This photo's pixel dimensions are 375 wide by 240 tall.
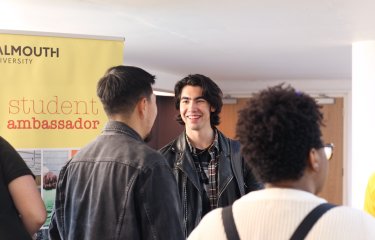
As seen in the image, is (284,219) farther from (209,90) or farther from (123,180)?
(209,90)

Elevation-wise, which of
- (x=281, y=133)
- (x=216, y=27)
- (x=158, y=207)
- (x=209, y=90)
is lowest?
(x=158, y=207)

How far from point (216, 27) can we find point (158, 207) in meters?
2.14

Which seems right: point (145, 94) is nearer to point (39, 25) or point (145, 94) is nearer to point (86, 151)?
point (86, 151)

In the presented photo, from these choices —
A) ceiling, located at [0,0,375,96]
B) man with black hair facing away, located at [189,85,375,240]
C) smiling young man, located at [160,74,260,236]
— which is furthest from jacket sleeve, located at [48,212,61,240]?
ceiling, located at [0,0,375,96]

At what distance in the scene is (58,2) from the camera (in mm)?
2645

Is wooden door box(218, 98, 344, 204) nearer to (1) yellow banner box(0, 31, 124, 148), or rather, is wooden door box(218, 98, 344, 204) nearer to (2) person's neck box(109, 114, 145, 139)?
(1) yellow banner box(0, 31, 124, 148)

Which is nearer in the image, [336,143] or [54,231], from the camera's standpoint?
[54,231]

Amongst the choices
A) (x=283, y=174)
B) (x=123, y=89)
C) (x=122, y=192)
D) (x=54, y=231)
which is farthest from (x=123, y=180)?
(x=283, y=174)

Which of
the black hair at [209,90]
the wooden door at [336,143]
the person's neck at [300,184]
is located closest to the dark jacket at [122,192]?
the person's neck at [300,184]

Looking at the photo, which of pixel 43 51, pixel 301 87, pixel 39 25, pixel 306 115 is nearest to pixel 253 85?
pixel 301 87

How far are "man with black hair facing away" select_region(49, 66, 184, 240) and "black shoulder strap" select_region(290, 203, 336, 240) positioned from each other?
545 millimetres

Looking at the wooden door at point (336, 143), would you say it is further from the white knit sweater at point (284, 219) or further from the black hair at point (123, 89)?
the white knit sweater at point (284, 219)

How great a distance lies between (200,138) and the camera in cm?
229

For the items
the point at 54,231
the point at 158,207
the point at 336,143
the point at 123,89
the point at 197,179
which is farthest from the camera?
the point at 336,143
